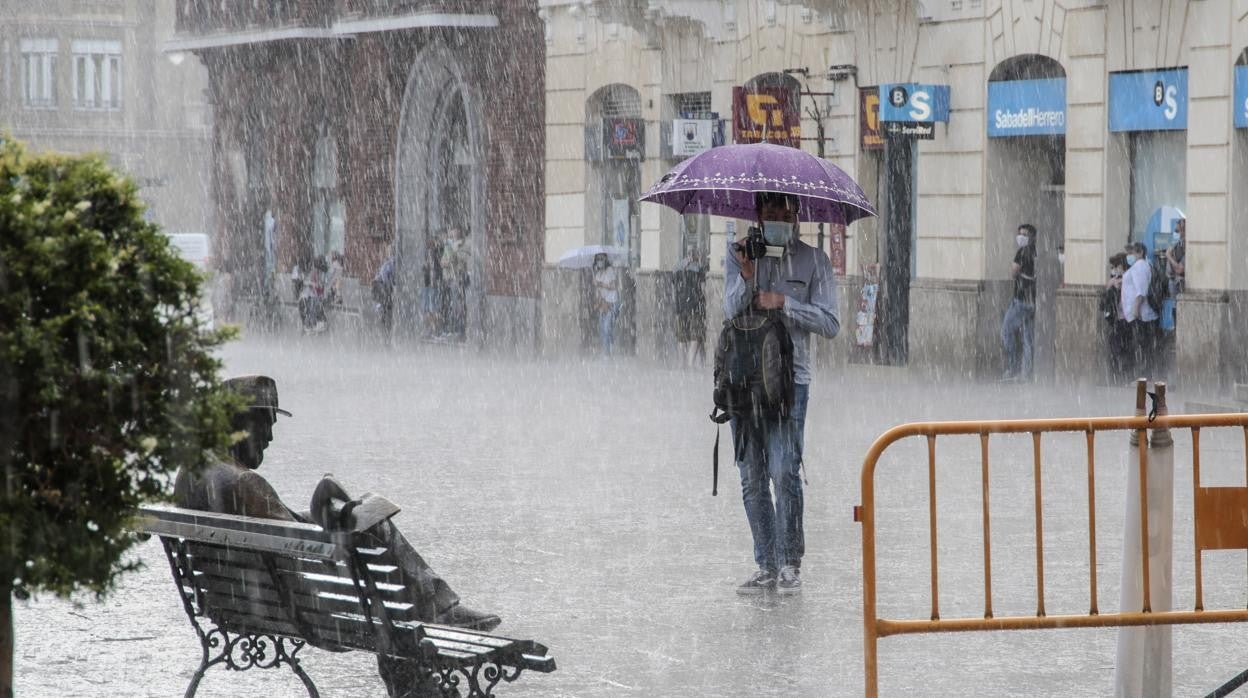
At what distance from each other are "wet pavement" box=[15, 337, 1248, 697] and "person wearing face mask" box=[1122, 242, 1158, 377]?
2.87 metres

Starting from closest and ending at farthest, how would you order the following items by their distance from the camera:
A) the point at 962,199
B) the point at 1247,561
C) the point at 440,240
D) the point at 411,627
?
the point at 411,627
the point at 1247,561
the point at 962,199
the point at 440,240

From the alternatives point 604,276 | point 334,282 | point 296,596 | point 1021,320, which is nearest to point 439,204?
point 334,282

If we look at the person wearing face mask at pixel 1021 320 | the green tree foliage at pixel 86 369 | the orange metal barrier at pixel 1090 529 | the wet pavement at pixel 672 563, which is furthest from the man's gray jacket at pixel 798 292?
the person wearing face mask at pixel 1021 320

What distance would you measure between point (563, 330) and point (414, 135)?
6.67 m

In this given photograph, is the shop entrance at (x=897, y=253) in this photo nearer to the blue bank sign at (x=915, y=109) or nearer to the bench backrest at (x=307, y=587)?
the blue bank sign at (x=915, y=109)

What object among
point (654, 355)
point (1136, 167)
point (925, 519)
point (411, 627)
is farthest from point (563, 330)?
point (411, 627)

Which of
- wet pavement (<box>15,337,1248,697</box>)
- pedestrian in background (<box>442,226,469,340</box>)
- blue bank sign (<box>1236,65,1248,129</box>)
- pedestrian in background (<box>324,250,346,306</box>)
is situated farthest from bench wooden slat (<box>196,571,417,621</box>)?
pedestrian in background (<box>324,250,346,306</box>)

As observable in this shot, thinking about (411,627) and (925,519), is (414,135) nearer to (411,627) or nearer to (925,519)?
(925,519)

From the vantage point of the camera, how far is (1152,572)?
644 centimetres

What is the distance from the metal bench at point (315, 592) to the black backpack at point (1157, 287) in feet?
55.5

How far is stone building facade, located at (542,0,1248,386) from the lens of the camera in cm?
2136

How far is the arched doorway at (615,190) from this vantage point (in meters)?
30.8

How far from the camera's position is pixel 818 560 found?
10.1m

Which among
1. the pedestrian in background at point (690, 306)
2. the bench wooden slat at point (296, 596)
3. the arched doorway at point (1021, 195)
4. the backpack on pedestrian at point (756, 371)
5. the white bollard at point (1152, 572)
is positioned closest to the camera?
the bench wooden slat at point (296, 596)
